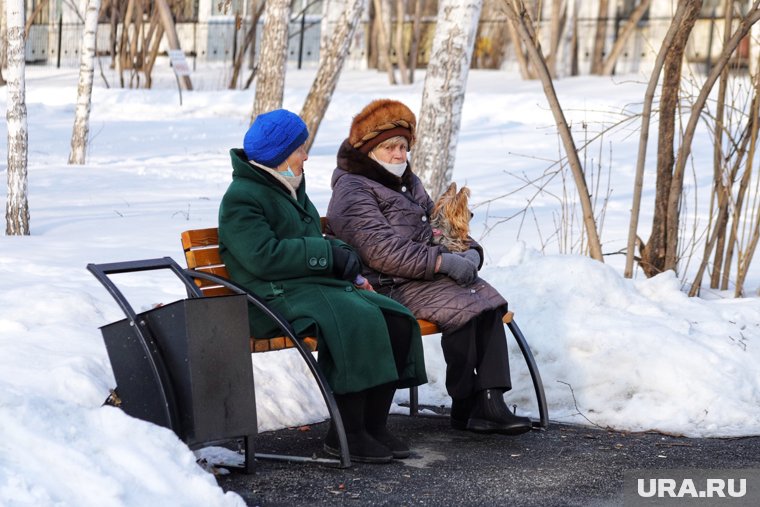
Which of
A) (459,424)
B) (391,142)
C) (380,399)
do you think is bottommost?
(459,424)

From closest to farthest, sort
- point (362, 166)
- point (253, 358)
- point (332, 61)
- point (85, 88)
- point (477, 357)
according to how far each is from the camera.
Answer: point (477, 357)
point (362, 166)
point (253, 358)
point (332, 61)
point (85, 88)

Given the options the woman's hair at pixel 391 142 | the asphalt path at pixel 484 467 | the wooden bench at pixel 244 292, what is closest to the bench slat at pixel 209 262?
the wooden bench at pixel 244 292

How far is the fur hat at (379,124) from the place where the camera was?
16.4 ft

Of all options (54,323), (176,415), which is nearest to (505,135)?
(54,323)

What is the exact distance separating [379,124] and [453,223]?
54 centimetres

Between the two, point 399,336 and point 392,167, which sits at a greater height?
point 392,167

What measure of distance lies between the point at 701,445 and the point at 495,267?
6.19 feet

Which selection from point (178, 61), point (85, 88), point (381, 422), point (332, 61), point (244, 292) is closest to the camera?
point (244, 292)

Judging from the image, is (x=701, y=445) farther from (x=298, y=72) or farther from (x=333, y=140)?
(x=298, y=72)

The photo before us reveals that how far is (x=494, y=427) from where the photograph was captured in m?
4.77

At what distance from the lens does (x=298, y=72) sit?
30844mm

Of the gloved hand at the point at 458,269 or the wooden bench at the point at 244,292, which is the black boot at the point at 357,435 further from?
the gloved hand at the point at 458,269

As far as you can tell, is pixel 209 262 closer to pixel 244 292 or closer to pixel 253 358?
pixel 244 292

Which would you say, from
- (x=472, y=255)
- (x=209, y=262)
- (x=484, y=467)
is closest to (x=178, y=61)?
(x=472, y=255)
